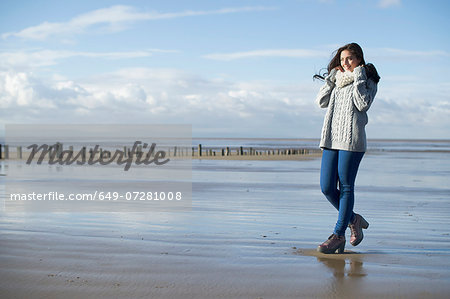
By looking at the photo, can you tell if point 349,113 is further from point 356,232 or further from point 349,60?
point 356,232

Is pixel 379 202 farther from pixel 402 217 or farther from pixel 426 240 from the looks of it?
pixel 426 240

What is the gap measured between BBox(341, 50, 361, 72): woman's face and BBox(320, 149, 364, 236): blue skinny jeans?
2.61ft

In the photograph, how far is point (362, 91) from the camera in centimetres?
444

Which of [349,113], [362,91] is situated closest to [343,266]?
[349,113]

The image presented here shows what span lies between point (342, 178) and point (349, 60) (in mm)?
1093

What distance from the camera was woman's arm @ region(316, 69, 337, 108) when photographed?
15.7 feet

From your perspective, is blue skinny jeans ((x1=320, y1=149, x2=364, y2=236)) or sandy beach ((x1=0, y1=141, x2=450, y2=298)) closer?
sandy beach ((x1=0, y1=141, x2=450, y2=298))

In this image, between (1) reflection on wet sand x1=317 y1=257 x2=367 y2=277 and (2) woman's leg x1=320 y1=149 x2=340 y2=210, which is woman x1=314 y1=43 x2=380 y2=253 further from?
(1) reflection on wet sand x1=317 y1=257 x2=367 y2=277

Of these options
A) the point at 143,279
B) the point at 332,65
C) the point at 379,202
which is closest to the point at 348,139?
the point at 332,65

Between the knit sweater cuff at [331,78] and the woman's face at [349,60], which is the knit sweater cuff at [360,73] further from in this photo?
the knit sweater cuff at [331,78]

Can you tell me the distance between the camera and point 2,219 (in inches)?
246

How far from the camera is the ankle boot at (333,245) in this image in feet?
14.4
